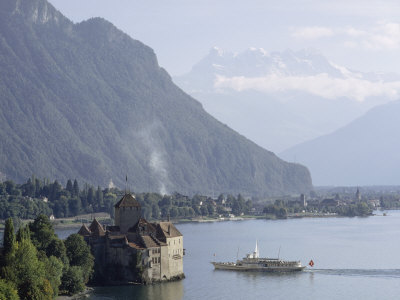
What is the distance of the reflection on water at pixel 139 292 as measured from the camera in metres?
110

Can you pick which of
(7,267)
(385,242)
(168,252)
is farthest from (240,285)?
(385,242)

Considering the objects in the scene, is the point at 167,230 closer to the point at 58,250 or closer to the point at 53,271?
the point at 58,250

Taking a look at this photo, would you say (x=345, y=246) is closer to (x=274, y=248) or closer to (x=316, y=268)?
(x=274, y=248)

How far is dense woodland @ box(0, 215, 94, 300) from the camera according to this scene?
311 ft

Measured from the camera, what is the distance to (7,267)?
96.3 meters

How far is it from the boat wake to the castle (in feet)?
75.8

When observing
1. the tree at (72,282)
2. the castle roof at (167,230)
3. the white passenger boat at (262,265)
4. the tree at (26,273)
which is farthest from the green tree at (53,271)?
the white passenger boat at (262,265)

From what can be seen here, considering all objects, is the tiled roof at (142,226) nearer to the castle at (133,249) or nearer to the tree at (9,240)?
the castle at (133,249)

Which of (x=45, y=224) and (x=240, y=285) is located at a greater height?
(x=45, y=224)

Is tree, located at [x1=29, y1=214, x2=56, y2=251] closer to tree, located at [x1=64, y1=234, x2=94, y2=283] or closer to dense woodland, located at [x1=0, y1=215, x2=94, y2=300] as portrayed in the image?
dense woodland, located at [x1=0, y1=215, x2=94, y2=300]

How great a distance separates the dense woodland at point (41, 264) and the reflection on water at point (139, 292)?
7.97 ft

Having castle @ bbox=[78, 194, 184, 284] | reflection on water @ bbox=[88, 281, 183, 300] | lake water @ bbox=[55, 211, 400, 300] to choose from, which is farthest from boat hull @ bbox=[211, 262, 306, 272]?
reflection on water @ bbox=[88, 281, 183, 300]

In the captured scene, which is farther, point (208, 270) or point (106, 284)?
point (208, 270)

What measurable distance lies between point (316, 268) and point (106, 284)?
120ft
